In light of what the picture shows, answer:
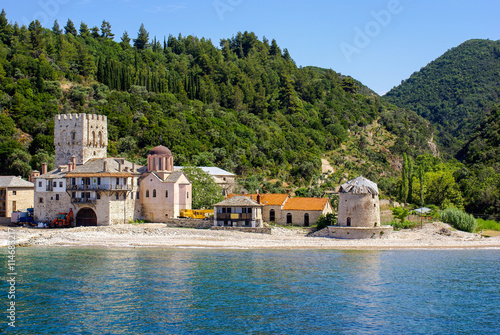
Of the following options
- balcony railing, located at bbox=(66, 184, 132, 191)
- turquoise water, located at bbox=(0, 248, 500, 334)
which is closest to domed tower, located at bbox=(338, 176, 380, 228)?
turquoise water, located at bbox=(0, 248, 500, 334)

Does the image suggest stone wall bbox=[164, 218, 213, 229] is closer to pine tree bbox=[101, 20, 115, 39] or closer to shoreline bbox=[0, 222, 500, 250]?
shoreline bbox=[0, 222, 500, 250]

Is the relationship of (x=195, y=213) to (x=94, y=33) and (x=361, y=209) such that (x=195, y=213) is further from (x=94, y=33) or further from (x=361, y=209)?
(x=94, y=33)

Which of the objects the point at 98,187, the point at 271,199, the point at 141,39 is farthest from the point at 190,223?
the point at 141,39

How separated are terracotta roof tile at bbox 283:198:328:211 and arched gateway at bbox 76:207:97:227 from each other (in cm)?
1758

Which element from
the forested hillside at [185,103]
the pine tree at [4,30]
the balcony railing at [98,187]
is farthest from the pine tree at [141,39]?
the balcony railing at [98,187]

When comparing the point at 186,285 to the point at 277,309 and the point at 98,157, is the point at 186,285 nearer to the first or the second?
the point at 277,309

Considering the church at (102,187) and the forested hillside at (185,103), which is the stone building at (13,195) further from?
the forested hillside at (185,103)

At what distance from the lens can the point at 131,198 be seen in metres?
51.1

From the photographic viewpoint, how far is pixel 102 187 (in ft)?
160

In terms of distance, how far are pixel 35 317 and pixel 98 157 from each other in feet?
110

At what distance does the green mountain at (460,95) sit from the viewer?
156125 mm

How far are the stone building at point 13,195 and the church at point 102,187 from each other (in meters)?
4.57

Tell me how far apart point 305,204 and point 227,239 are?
8.97 metres

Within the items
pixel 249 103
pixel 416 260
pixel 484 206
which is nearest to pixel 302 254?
pixel 416 260
